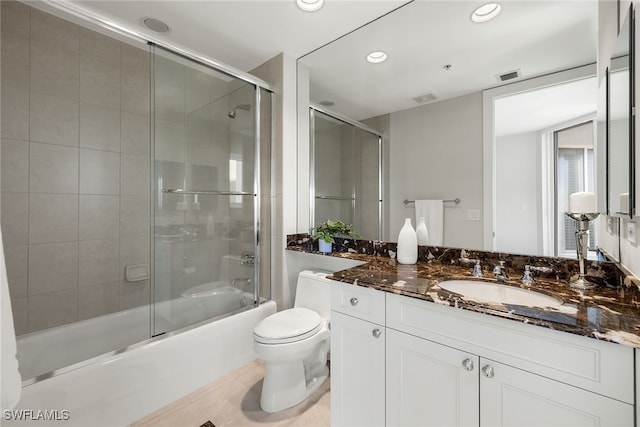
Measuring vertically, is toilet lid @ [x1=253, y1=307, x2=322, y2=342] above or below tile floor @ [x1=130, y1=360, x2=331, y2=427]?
above

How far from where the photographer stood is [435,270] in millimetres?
1428

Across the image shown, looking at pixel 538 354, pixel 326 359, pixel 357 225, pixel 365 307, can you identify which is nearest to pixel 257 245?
pixel 357 225

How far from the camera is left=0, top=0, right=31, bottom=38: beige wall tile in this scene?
5.57 ft

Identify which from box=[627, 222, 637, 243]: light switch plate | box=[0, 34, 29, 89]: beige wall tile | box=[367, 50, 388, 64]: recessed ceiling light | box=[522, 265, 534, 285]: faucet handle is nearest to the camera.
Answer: box=[627, 222, 637, 243]: light switch plate

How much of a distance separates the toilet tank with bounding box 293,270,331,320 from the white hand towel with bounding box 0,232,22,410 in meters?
1.44

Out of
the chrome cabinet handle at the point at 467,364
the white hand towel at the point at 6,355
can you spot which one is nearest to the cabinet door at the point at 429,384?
the chrome cabinet handle at the point at 467,364

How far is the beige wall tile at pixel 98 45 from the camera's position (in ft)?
6.51

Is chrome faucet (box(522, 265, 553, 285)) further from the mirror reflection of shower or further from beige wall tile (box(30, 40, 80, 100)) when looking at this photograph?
beige wall tile (box(30, 40, 80, 100))

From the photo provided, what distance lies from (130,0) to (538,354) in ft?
8.47

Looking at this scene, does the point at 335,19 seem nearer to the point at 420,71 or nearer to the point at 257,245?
the point at 420,71

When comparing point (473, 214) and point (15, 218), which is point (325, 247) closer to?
point (473, 214)

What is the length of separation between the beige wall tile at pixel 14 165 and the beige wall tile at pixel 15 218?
5 centimetres

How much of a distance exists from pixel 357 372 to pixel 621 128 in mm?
1313

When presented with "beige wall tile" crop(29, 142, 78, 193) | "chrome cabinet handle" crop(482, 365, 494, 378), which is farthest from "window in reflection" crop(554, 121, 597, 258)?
"beige wall tile" crop(29, 142, 78, 193)
